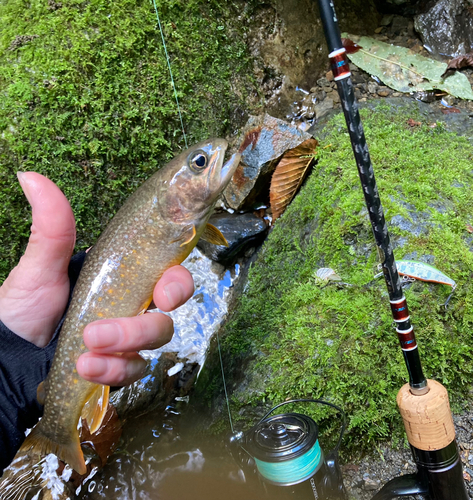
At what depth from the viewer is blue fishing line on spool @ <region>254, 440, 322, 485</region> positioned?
178 cm

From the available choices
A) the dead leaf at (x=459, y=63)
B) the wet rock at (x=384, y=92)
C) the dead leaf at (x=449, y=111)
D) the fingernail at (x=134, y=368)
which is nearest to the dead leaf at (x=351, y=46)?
the wet rock at (x=384, y=92)

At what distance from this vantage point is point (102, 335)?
5.69ft

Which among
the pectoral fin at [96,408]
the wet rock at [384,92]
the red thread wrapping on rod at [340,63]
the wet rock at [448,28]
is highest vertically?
the red thread wrapping on rod at [340,63]

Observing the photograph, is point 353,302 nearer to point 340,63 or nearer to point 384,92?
point 340,63

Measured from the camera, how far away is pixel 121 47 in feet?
10.6

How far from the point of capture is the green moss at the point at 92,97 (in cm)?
305

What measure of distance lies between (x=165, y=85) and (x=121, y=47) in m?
0.43

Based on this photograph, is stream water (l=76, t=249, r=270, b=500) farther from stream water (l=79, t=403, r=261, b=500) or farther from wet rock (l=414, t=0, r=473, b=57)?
wet rock (l=414, t=0, r=473, b=57)

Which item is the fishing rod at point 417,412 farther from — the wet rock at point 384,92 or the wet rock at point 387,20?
the wet rock at point 387,20

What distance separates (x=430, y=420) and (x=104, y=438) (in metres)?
2.15

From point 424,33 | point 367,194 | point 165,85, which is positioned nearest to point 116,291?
point 367,194

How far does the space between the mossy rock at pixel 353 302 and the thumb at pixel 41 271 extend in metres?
1.16

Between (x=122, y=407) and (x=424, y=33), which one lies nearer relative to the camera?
(x=122, y=407)

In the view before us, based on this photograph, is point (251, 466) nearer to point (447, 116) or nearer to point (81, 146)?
point (81, 146)
